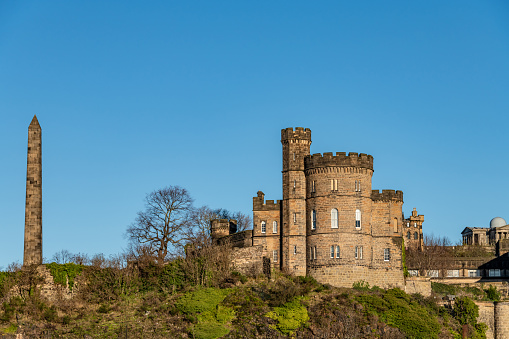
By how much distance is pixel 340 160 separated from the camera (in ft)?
229

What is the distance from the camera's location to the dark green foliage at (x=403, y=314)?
63.1 m

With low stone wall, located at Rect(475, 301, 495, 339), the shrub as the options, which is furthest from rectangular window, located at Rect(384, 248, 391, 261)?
→ the shrub

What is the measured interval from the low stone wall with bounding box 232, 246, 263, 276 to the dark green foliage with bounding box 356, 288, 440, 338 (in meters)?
8.17

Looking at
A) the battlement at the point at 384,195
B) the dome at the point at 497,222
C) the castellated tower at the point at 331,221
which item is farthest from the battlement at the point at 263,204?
the dome at the point at 497,222

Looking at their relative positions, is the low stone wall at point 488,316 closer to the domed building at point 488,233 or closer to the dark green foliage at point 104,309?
the dark green foliage at point 104,309

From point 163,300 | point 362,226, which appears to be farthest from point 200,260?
point 362,226

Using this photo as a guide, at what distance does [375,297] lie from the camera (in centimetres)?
6575

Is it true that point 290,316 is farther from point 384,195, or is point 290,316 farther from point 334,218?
point 384,195

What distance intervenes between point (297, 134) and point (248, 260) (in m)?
11.5

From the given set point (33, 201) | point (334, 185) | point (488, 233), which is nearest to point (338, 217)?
point (334, 185)

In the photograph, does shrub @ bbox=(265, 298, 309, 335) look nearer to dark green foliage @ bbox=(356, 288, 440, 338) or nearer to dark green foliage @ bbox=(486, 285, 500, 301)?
dark green foliage @ bbox=(356, 288, 440, 338)

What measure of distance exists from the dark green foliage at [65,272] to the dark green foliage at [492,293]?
34989mm

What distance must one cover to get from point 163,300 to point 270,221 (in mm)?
13381

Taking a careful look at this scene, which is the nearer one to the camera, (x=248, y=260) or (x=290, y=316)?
(x=290, y=316)
